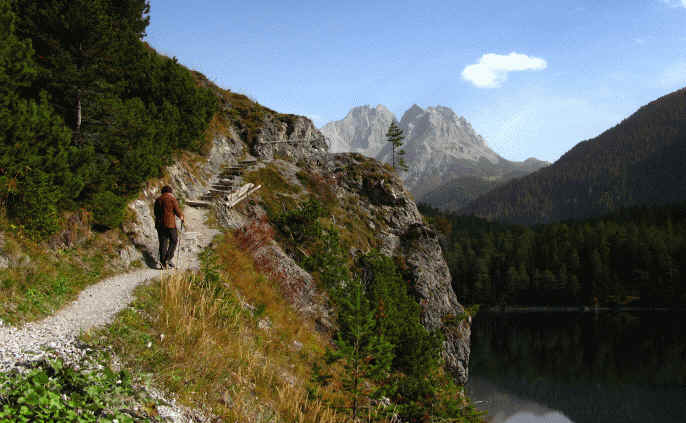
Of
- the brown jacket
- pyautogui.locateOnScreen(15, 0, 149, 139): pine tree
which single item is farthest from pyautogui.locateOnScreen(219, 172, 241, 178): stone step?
the brown jacket

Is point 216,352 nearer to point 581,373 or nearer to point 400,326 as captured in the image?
point 400,326

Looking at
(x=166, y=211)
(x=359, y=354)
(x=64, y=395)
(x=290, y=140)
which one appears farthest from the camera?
(x=290, y=140)

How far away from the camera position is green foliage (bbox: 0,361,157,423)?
3.25m

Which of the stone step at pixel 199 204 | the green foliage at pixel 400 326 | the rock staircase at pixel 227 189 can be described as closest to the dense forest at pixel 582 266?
the green foliage at pixel 400 326

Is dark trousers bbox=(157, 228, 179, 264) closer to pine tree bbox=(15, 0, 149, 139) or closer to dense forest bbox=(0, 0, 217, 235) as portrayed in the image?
dense forest bbox=(0, 0, 217, 235)

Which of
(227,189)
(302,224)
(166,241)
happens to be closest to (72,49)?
(166,241)

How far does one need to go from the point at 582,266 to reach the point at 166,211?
133601 millimetres

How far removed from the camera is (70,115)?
11719 mm

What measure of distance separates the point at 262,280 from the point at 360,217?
1793 centimetres

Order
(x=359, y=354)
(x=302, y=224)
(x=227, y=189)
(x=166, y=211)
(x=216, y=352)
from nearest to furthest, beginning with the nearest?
(x=216, y=352) → (x=359, y=354) → (x=166, y=211) → (x=302, y=224) → (x=227, y=189)

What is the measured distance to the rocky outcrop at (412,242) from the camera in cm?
2856

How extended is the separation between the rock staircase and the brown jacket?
271 inches

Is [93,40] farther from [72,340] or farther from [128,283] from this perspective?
[72,340]

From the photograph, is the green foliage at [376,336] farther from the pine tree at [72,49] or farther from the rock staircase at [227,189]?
the pine tree at [72,49]
